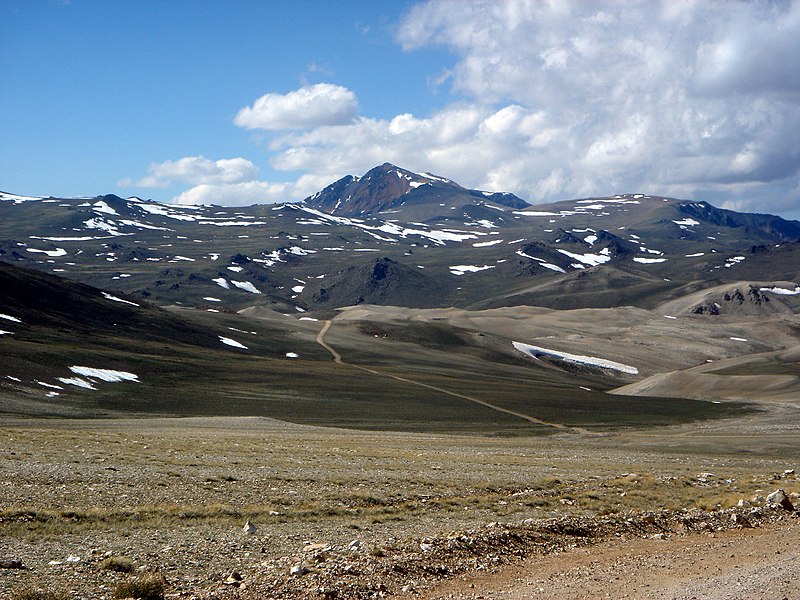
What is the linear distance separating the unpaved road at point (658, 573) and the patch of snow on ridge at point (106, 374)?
64857mm

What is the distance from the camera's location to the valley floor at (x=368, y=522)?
14.7 m

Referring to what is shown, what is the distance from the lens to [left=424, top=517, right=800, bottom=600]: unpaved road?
1444 centimetres

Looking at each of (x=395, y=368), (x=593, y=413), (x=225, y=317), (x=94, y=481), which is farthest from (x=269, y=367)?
(x=94, y=481)

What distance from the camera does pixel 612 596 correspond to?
46.8 feet

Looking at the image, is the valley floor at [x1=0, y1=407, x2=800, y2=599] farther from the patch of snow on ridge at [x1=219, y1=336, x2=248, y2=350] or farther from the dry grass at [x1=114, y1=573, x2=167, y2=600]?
the patch of snow on ridge at [x1=219, y1=336, x2=248, y2=350]

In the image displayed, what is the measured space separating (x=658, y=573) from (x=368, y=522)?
7.49m

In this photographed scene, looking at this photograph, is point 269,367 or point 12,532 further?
point 269,367

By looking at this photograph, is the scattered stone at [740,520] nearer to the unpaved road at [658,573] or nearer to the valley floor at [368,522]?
the valley floor at [368,522]

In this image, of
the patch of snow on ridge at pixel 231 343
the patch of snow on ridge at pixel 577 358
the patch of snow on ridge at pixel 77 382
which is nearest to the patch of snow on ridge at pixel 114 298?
the patch of snow on ridge at pixel 231 343

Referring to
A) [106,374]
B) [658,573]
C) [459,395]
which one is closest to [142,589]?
[658,573]

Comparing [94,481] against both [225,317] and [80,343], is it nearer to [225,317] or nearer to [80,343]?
[80,343]

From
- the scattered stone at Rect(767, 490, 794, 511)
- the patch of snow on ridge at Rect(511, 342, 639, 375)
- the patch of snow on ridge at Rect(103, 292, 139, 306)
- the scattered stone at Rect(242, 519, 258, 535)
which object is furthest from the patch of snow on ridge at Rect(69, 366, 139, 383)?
the patch of snow on ridge at Rect(511, 342, 639, 375)

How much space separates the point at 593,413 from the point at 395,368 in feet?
142

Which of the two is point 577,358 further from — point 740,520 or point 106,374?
point 740,520
